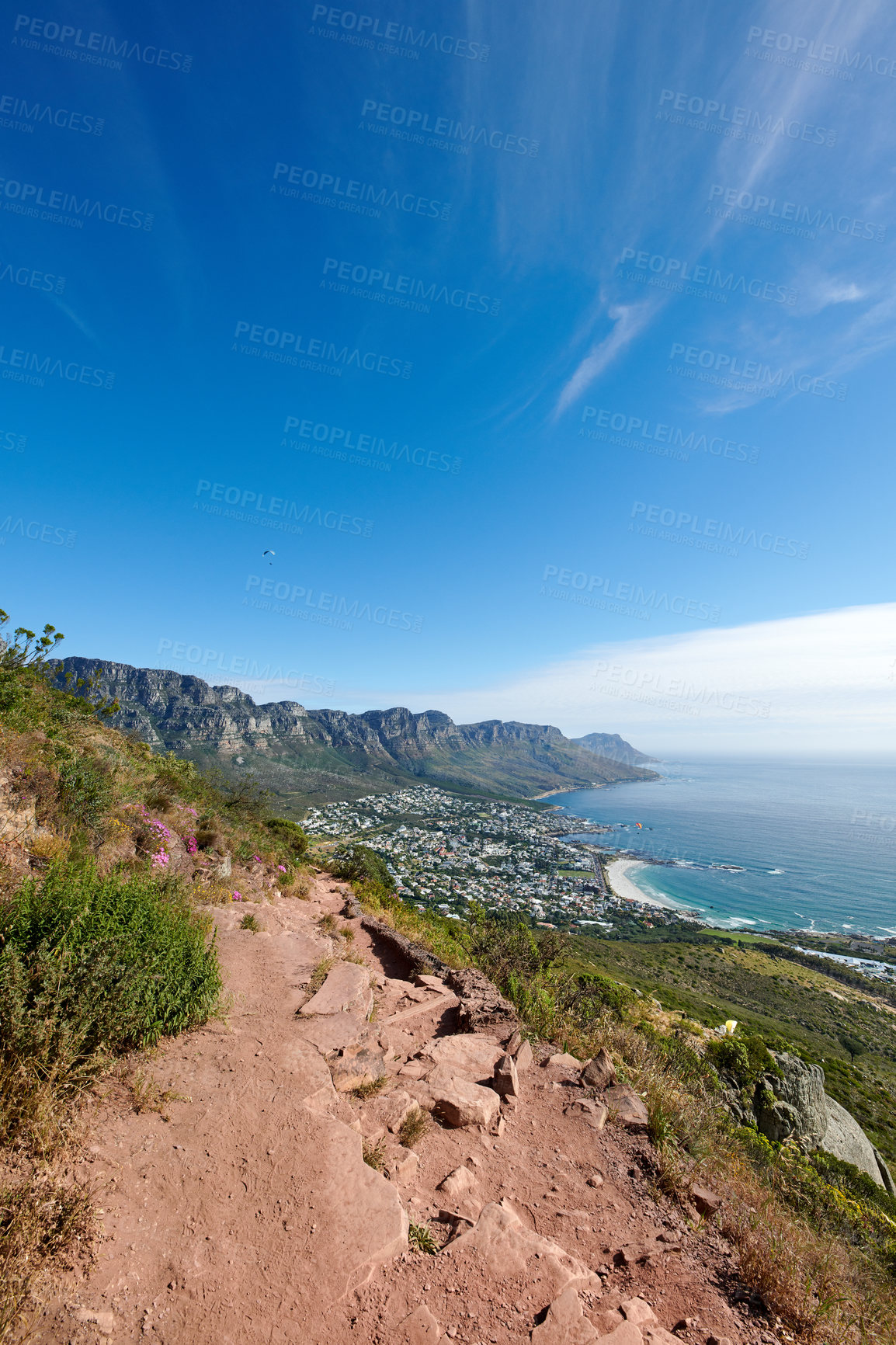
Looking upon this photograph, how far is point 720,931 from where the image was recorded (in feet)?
201

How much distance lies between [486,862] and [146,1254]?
8001 cm

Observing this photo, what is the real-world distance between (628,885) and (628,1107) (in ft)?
289

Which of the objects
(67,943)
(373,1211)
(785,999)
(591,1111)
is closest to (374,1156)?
(373,1211)

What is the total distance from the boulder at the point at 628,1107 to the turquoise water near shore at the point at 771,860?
7405 centimetres

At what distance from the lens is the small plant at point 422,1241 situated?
3.45m

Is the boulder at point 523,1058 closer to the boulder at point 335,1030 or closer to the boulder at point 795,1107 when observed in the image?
the boulder at point 335,1030

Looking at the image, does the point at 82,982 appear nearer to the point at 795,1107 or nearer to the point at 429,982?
the point at 429,982

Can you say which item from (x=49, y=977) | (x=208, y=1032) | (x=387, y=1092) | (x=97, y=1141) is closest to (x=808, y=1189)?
(x=387, y=1092)

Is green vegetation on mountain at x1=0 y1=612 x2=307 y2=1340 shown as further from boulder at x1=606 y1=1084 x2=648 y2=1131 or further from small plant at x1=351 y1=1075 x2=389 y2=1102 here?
boulder at x1=606 y1=1084 x2=648 y2=1131

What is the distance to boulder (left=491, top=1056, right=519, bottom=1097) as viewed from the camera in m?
5.56

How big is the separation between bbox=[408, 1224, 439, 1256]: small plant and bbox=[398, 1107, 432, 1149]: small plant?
96cm

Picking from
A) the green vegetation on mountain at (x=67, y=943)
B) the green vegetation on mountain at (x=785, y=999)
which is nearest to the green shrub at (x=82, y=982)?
the green vegetation on mountain at (x=67, y=943)

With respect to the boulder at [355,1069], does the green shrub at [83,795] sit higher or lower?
higher

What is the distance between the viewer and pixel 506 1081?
562 cm
